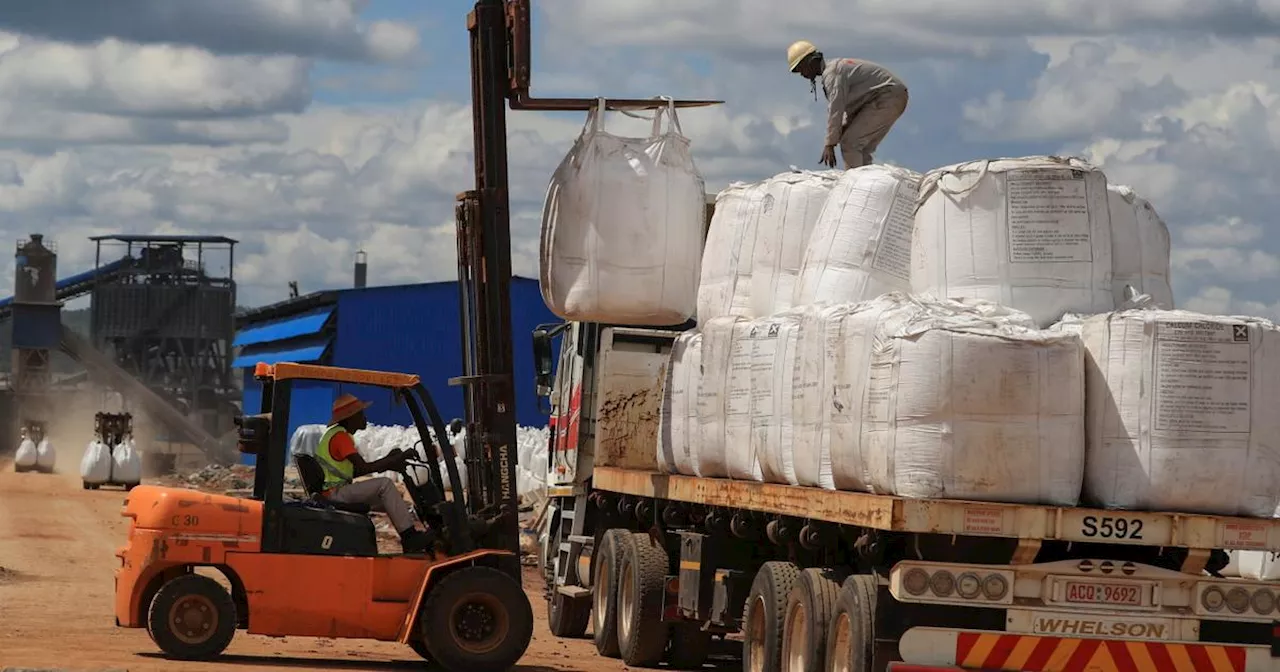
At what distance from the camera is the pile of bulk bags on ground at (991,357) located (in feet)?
28.4

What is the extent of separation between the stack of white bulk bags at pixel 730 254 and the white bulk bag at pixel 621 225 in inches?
13.4

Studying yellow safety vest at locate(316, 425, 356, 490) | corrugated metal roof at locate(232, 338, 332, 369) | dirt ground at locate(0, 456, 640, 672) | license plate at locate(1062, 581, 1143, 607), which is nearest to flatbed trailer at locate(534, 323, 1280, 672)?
license plate at locate(1062, 581, 1143, 607)

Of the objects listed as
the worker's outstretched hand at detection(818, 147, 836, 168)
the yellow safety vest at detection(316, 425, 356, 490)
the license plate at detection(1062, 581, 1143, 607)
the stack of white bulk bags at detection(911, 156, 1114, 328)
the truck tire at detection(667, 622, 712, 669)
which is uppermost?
the worker's outstretched hand at detection(818, 147, 836, 168)

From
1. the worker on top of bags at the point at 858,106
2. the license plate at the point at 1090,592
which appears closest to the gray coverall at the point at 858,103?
the worker on top of bags at the point at 858,106

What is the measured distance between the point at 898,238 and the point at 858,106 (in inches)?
112

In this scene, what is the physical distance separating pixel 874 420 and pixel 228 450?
176 ft

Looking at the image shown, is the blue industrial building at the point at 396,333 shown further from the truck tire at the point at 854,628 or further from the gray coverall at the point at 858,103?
the truck tire at the point at 854,628

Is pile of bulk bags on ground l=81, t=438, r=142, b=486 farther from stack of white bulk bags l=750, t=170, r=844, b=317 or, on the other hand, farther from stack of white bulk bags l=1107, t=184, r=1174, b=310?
stack of white bulk bags l=1107, t=184, r=1174, b=310

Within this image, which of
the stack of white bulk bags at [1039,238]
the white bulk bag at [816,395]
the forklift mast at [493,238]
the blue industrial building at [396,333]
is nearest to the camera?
the stack of white bulk bags at [1039,238]

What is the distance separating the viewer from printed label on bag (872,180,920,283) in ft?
34.2

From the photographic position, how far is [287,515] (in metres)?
11.5

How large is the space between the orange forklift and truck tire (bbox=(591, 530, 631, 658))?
8.73 ft

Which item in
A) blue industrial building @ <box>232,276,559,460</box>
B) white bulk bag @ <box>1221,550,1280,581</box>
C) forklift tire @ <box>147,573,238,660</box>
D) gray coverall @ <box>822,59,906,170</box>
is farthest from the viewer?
blue industrial building @ <box>232,276,559,460</box>

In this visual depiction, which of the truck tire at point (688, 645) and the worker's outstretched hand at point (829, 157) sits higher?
the worker's outstretched hand at point (829, 157)
